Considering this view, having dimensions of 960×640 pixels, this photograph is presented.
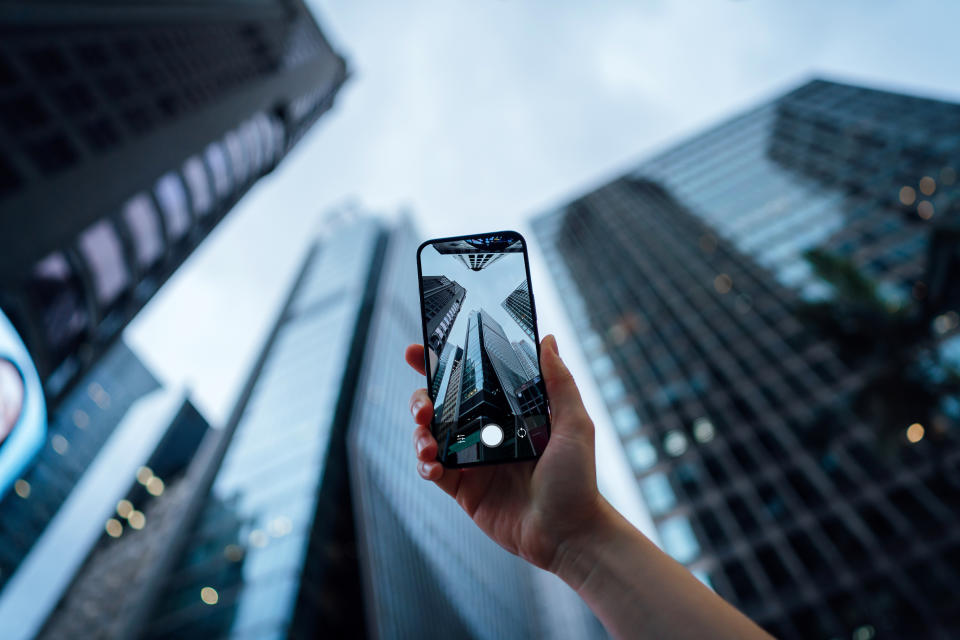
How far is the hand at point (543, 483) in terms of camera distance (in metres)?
2.78

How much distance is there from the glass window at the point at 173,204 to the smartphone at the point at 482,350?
1185 inches

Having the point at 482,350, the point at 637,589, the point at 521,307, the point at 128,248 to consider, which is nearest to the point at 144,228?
the point at 128,248

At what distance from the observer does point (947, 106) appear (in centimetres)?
4266

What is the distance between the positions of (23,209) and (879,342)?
39.1m

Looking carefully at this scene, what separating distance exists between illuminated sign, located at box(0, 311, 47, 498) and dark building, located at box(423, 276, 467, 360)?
964 cm

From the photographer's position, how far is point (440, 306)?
3.54 m

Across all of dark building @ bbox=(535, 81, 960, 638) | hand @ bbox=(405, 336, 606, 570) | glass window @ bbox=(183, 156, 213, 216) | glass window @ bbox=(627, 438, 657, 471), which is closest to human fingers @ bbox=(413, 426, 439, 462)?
hand @ bbox=(405, 336, 606, 570)

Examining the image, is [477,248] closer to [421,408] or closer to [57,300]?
[421,408]

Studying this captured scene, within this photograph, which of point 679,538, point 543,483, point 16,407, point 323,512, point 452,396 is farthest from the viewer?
point 679,538

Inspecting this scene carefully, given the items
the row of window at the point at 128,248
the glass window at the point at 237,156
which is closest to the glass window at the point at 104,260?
the row of window at the point at 128,248

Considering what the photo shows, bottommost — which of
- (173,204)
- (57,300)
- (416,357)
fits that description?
(416,357)

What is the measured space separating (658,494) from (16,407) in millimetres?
36276

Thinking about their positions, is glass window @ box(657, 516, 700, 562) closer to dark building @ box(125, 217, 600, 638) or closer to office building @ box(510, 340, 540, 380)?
dark building @ box(125, 217, 600, 638)

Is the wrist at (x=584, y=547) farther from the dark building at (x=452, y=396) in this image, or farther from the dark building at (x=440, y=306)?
the dark building at (x=440, y=306)
